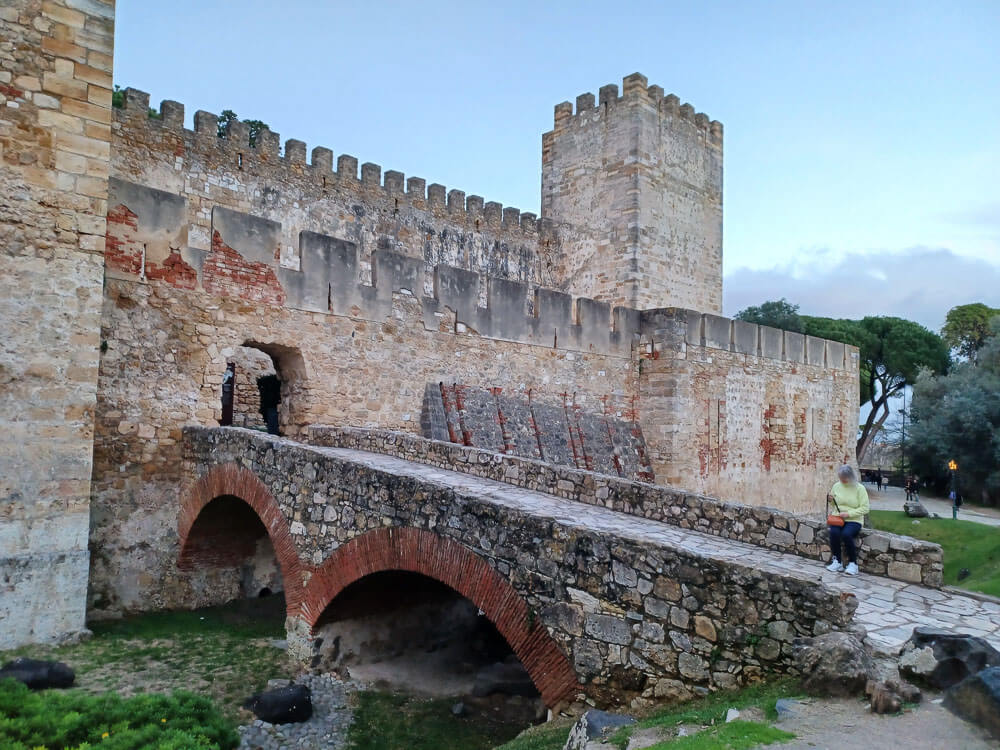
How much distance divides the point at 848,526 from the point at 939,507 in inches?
1019

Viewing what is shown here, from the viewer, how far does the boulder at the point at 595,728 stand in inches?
155

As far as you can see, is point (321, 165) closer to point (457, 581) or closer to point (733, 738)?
point (457, 581)

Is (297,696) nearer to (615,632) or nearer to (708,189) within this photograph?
(615,632)

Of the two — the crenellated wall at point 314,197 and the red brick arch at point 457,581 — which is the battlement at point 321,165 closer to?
the crenellated wall at point 314,197

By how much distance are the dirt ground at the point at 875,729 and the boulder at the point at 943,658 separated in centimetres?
14

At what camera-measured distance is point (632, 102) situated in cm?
1959

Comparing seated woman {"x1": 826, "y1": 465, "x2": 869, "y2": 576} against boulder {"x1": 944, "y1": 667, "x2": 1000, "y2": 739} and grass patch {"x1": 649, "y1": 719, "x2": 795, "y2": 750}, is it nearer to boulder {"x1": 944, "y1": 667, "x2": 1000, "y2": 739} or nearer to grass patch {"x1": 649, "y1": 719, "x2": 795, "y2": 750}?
boulder {"x1": 944, "y1": 667, "x2": 1000, "y2": 739}

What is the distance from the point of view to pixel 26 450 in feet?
25.0

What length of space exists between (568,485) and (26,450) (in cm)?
594

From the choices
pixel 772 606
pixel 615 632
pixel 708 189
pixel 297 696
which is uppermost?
pixel 708 189

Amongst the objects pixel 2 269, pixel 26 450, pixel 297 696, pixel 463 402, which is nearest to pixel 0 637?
pixel 26 450

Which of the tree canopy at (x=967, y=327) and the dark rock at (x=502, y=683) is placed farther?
the tree canopy at (x=967, y=327)

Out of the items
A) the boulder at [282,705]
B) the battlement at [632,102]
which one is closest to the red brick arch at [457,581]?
the boulder at [282,705]

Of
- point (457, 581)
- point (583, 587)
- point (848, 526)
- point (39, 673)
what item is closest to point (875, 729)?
point (583, 587)
